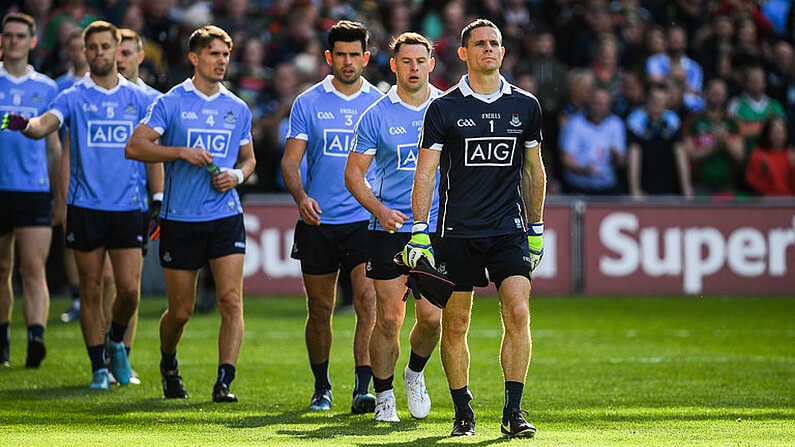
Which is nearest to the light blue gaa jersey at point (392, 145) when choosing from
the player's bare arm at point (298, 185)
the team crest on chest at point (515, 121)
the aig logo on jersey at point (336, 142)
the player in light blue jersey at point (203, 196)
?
the player's bare arm at point (298, 185)

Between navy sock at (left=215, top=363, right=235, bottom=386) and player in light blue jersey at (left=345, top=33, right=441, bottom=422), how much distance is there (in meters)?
1.22

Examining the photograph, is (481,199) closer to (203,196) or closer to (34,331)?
(203,196)

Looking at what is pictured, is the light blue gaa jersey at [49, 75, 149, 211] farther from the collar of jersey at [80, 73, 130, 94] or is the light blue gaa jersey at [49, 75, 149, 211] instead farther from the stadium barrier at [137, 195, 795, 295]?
the stadium barrier at [137, 195, 795, 295]

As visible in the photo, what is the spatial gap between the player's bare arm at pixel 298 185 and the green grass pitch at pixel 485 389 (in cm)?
132

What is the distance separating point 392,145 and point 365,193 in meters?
0.44

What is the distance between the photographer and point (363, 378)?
10109mm

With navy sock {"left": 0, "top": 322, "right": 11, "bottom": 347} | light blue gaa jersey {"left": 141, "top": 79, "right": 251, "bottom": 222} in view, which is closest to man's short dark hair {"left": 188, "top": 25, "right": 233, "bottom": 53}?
light blue gaa jersey {"left": 141, "top": 79, "right": 251, "bottom": 222}

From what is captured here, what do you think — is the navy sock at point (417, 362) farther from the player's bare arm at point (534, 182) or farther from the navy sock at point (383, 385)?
the player's bare arm at point (534, 182)

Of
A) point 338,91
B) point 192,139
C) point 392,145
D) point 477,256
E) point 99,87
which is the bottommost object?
point 477,256

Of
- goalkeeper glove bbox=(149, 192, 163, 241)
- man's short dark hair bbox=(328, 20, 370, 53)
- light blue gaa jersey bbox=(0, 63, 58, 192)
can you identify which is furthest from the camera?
Answer: light blue gaa jersey bbox=(0, 63, 58, 192)

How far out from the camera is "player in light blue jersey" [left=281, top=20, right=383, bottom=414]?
10.4 metres

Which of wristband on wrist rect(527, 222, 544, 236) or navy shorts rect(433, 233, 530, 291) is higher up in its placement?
wristband on wrist rect(527, 222, 544, 236)

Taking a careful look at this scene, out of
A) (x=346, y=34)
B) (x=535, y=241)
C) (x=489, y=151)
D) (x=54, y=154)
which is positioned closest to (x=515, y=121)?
(x=489, y=151)

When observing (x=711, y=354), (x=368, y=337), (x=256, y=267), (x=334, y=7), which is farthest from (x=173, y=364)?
(x=334, y=7)
